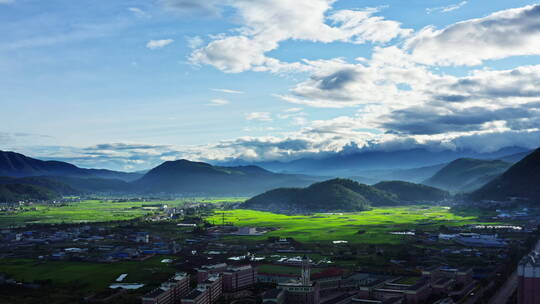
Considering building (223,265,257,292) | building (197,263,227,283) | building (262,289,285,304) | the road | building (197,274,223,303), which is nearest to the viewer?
building (262,289,285,304)

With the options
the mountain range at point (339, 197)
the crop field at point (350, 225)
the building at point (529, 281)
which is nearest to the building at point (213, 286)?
the building at point (529, 281)

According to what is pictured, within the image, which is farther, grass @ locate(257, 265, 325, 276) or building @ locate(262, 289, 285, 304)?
grass @ locate(257, 265, 325, 276)

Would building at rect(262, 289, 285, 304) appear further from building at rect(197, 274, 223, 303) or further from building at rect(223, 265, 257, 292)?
building at rect(223, 265, 257, 292)

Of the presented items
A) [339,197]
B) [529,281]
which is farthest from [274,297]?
[339,197]

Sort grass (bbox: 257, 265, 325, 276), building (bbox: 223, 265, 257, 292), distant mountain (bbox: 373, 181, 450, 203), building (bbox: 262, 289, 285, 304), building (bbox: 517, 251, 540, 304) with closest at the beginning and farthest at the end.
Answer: building (bbox: 517, 251, 540, 304), building (bbox: 262, 289, 285, 304), building (bbox: 223, 265, 257, 292), grass (bbox: 257, 265, 325, 276), distant mountain (bbox: 373, 181, 450, 203)

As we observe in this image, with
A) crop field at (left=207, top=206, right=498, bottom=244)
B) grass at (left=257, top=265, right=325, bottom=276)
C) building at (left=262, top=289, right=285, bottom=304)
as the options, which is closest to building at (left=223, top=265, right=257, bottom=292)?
grass at (left=257, top=265, right=325, bottom=276)

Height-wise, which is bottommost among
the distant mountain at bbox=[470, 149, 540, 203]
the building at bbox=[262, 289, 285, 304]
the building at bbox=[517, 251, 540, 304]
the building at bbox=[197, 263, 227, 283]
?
the building at bbox=[262, 289, 285, 304]

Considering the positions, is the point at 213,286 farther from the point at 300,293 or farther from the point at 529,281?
the point at 529,281

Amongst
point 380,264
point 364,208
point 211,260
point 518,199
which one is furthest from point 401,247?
point 364,208
